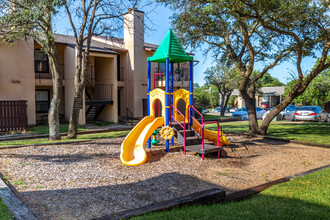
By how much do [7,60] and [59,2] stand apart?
947 cm

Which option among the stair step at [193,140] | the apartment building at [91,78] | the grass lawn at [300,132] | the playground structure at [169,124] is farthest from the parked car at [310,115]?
the stair step at [193,140]

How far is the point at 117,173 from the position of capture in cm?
655

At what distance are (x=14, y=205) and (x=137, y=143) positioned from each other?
171 inches

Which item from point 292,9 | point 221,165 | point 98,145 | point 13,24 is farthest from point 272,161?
point 13,24

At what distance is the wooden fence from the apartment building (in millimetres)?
1369

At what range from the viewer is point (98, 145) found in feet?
→ 32.1

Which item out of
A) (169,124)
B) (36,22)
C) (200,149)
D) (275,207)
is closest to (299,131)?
(200,149)

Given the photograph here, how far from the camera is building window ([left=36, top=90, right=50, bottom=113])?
2097 centimetres

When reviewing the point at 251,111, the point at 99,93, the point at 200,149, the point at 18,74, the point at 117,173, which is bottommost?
the point at 117,173

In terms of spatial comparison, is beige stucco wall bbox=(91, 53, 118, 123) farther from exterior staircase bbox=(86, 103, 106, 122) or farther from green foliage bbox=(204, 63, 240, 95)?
green foliage bbox=(204, 63, 240, 95)

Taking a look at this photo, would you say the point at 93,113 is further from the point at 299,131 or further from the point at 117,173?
the point at 117,173

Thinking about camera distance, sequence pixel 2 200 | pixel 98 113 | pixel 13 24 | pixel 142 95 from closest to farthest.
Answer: pixel 2 200 → pixel 13 24 → pixel 98 113 → pixel 142 95

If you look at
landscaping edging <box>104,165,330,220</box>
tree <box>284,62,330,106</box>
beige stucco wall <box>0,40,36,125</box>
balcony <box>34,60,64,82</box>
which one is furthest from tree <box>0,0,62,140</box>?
tree <box>284,62,330,106</box>

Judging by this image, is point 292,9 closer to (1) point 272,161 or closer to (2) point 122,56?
(1) point 272,161
